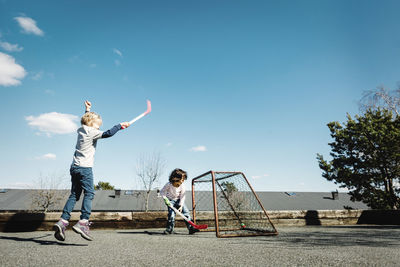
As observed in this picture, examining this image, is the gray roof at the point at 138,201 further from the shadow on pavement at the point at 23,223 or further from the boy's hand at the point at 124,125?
the boy's hand at the point at 124,125

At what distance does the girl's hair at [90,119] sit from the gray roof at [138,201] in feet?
98.0

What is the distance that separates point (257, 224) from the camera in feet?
17.7

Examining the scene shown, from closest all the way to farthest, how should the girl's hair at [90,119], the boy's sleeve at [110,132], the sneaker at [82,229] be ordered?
the sneaker at [82,229] < the boy's sleeve at [110,132] < the girl's hair at [90,119]

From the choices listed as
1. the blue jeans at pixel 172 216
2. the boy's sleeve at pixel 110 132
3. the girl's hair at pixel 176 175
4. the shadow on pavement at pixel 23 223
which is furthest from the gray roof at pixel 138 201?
the boy's sleeve at pixel 110 132

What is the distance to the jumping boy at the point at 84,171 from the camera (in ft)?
10.2

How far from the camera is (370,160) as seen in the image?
15539 millimetres

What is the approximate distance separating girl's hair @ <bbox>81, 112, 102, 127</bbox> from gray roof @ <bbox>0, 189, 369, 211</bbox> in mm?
29875

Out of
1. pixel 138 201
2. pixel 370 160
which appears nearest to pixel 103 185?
pixel 138 201

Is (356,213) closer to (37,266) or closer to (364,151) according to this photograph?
(37,266)

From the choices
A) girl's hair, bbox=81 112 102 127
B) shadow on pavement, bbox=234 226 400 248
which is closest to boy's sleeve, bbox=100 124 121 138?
girl's hair, bbox=81 112 102 127

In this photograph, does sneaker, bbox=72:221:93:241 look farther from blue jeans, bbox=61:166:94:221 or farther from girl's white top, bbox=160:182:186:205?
girl's white top, bbox=160:182:186:205

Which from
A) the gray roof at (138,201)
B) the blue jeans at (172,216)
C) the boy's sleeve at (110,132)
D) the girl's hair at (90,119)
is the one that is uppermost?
the girl's hair at (90,119)

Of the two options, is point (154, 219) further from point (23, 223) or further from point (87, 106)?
point (87, 106)

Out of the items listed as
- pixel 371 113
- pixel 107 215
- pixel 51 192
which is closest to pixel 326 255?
pixel 107 215
